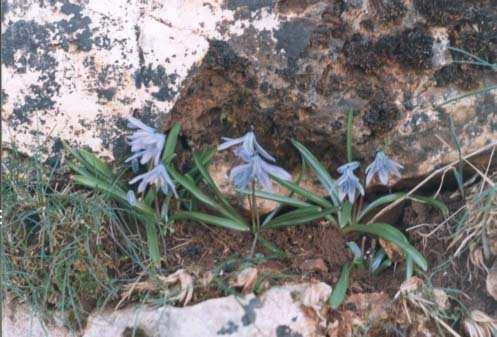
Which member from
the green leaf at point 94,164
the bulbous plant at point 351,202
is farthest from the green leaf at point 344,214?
the green leaf at point 94,164

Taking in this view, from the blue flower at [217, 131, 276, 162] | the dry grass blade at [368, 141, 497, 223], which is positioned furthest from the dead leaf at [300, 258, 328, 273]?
the blue flower at [217, 131, 276, 162]

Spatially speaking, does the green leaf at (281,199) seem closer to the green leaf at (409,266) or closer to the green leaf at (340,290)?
the green leaf at (340,290)

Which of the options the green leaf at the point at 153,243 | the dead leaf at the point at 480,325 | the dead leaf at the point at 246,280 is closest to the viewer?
the dead leaf at the point at 480,325

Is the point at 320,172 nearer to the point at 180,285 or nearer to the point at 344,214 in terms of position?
the point at 344,214

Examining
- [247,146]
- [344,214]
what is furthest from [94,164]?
[344,214]

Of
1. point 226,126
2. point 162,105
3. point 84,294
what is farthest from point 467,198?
point 84,294

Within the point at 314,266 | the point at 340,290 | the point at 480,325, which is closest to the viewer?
the point at 480,325

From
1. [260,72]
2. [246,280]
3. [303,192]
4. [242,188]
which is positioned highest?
[260,72]
